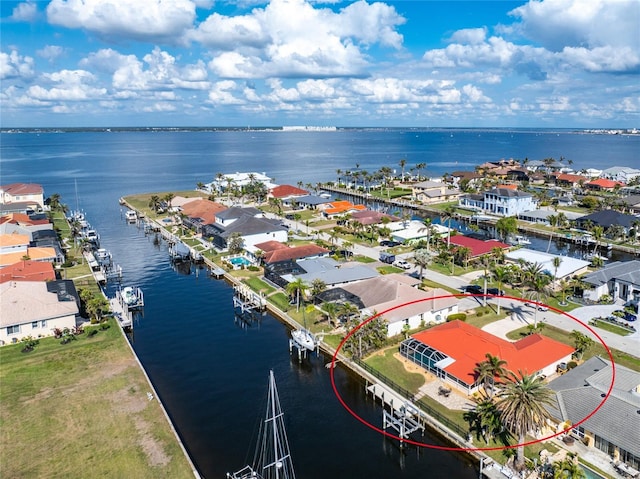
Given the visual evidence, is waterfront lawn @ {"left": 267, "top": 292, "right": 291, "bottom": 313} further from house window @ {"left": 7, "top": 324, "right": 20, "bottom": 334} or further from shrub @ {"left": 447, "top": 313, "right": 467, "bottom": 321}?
house window @ {"left": 7, "top": 324, "right": 20, "bottom": 334}

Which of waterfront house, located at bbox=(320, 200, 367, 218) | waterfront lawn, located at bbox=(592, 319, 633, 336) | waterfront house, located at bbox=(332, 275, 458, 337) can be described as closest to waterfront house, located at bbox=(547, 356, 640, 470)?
waterfront lawn, located at bbox=(592, 319, 633, 336)

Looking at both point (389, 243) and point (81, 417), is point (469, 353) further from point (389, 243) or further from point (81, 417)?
point (389, 243)

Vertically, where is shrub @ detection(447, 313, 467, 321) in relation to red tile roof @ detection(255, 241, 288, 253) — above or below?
below

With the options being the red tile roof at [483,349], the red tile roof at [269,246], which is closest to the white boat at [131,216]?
the red tile roof at [269,246]

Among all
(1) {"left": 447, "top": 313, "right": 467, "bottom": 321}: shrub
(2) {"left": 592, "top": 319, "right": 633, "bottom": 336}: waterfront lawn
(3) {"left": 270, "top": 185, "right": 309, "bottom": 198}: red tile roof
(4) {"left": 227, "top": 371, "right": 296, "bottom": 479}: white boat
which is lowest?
(4) {"left": 227, "top": 371, "right": 296, "bottom": 479}: white boat

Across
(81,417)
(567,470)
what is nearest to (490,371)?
(567,470)

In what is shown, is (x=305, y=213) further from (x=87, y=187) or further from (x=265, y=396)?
(x=87, y=187)

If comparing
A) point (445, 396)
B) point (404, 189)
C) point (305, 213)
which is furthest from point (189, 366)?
point (404, 189)
